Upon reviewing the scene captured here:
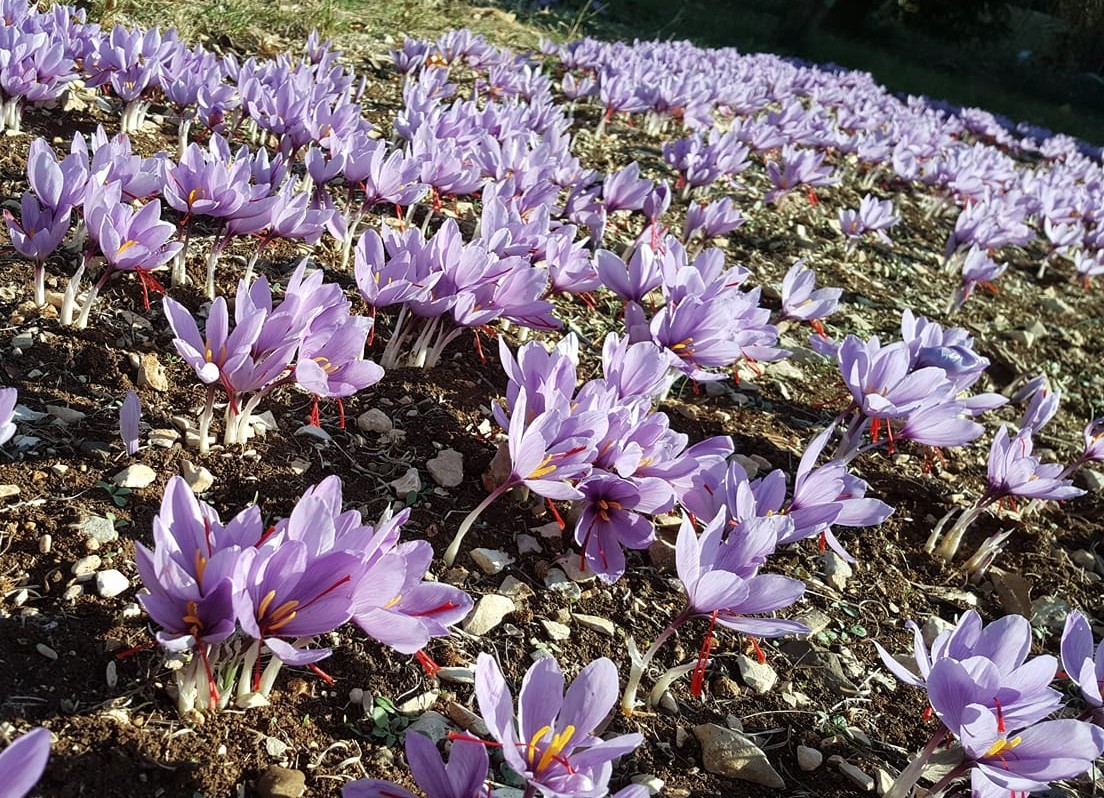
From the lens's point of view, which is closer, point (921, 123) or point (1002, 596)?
point (1002, 596)

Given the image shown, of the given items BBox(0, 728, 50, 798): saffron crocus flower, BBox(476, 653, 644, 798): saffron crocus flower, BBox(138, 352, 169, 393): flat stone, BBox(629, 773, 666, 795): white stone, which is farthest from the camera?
BBox(138, 352, 169, 393): flat stone

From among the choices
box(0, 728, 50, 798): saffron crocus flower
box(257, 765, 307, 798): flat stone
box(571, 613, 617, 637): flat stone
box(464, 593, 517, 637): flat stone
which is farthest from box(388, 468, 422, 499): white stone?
box(0, 728, 50, 798): saffron crocus flower

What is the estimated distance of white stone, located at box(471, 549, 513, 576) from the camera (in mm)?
1833

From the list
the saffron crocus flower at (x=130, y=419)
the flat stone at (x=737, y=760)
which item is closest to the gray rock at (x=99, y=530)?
the saffron crocus flower at (x=130, y=419)

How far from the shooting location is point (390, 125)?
4.49 meters

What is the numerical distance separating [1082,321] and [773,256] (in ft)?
6.11

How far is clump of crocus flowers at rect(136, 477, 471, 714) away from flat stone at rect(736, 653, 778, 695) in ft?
2.44

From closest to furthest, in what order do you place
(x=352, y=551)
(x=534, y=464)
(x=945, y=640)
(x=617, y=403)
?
1. (x=352, y=551)
2. (x=945, y=640)
3. (x=534, y=464)
4. (x=617, y=403)

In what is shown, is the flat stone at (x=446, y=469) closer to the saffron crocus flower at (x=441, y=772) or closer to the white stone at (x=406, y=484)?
the white stone at (x=406, y=484)

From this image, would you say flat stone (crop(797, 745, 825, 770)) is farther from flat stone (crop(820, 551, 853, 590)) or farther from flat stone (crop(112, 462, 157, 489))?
flat stone (crop(112, 462, 157, 489))

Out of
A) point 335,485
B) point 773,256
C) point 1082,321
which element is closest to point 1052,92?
point 1082,321

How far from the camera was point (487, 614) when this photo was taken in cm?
170

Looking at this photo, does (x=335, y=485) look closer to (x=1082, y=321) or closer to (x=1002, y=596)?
(x=1002, y=596)

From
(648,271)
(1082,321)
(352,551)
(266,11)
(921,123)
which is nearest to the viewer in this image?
(352,551)
